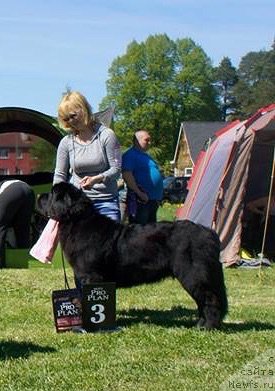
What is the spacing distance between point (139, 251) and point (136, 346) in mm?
835

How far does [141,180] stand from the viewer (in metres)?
8.03

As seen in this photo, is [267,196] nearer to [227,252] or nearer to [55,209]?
[227,252]

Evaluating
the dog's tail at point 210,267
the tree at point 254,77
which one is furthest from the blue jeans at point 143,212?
the tree at point 254,77

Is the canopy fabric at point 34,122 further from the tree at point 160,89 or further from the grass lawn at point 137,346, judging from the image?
the tree at point 160,89

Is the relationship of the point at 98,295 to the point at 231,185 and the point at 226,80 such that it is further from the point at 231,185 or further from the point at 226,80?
the point at 226,80

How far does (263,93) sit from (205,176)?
5868 centimetres

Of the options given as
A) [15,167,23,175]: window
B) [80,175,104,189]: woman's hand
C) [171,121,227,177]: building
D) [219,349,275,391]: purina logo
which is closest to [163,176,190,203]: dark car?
[15,167,23,175]: window

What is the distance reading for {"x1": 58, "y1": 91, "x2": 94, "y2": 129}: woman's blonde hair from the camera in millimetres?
5523

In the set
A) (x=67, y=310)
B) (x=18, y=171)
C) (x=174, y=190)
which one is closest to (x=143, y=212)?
(x=67, y=310)

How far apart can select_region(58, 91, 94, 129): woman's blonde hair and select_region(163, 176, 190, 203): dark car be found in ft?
78.3

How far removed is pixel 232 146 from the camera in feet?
32.2

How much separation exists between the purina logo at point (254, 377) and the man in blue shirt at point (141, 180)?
374 centimetres

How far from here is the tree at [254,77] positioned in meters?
74.0

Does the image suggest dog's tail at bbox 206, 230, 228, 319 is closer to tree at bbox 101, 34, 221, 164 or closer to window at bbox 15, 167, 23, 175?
window at bbox 15, 167, 23, 175
